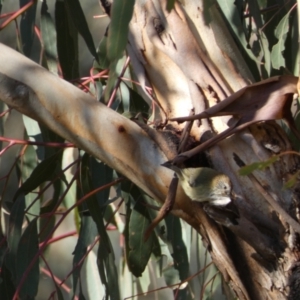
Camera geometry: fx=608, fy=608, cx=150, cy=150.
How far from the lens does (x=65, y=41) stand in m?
1.26

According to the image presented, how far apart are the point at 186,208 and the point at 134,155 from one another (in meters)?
0.09

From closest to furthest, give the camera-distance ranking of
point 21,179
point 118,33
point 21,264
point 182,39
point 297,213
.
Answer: point 118,33 < point 297,213 < point 182,39 < point 21,264 < point 21,179

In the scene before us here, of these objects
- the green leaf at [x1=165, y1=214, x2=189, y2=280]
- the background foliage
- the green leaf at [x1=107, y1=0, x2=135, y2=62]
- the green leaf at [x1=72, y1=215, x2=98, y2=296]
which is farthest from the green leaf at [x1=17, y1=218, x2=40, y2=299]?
the green leaf at [x1=107, y1=0, x2=135, y2=62]

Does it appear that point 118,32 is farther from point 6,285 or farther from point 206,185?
point 6,285

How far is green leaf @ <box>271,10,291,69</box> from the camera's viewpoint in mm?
1152

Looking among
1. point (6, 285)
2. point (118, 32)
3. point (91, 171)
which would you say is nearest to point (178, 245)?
point (91, 171)

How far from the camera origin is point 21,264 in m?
1.17

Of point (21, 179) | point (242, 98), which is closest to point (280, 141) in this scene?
point (242, 98)

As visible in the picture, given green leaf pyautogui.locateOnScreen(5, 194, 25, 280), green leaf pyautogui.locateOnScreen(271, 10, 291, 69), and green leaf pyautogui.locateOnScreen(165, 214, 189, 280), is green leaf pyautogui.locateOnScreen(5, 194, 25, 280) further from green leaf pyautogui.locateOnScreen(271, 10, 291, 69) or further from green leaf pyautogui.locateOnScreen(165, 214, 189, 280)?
green leaf pyautogui.locateOnScreen(271, 10, 291, 69)

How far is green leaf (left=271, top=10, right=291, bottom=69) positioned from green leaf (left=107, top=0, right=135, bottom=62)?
1.91 feet

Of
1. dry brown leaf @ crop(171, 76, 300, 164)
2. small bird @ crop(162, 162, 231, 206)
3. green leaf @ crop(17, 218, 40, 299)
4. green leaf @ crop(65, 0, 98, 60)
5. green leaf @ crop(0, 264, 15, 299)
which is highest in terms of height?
green leaf @ crop(65, 0, 98, 60)

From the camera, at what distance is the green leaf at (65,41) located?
1260 mm

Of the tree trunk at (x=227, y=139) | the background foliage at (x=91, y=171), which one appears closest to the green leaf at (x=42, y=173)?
the background foliage at (x=91, y=171)

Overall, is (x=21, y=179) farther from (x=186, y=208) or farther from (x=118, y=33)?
(x=118, y=33)
